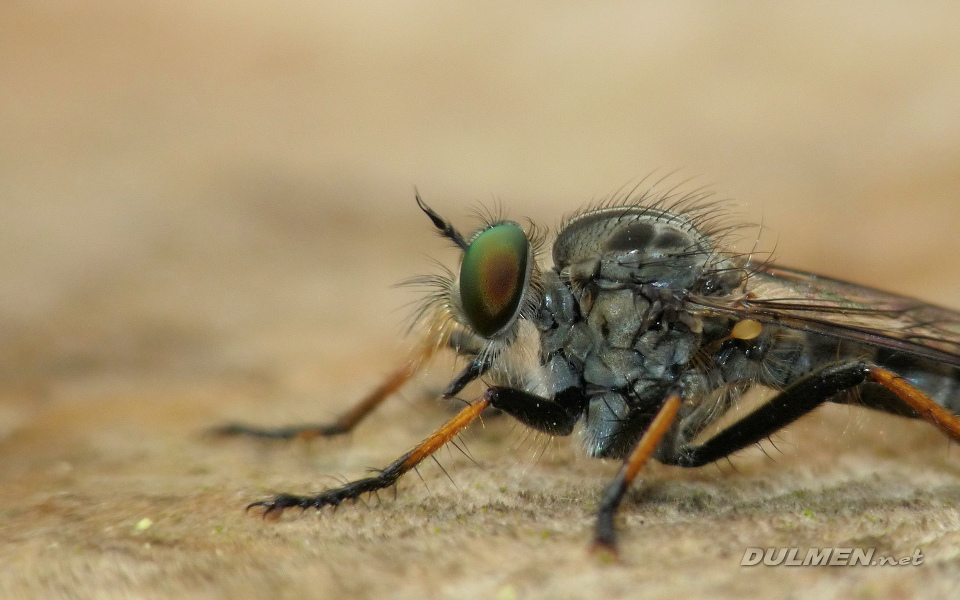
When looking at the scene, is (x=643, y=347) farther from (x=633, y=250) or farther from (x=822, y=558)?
(x=822, y=558)

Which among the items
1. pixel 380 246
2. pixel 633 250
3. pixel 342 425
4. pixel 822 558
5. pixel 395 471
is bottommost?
pixel 822 558

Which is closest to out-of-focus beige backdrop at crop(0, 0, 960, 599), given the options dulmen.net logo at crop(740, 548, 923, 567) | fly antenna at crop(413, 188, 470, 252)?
dulmen.net logo at crop(740, 548, 923, 567)

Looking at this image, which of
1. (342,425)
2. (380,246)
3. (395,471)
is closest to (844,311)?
(395,471)

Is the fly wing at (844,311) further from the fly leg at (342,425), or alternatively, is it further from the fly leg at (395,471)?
the fly leg at (342,425)

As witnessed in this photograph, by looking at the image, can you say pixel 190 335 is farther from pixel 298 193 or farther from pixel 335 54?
pixel 335 54

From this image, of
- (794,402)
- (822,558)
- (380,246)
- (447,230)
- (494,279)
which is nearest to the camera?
(822,558)


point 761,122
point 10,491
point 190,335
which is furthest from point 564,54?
point 10,491

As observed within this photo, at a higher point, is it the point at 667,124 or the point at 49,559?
the point at 667,124
